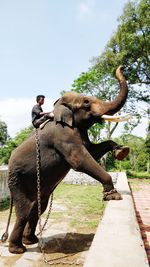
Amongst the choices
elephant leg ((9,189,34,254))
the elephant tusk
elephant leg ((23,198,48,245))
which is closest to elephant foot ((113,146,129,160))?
the elephant tusk

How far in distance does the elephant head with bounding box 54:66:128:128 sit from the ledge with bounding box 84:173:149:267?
135 cm

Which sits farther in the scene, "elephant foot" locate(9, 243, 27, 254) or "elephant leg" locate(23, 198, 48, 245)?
"elephant leg" locate(23, 198, 48, 245)

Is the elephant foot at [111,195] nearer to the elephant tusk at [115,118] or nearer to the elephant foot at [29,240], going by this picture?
the elephant tusk at [115,118]

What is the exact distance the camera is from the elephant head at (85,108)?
4410 millimetres

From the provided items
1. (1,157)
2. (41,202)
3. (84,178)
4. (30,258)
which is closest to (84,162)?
(41,202)

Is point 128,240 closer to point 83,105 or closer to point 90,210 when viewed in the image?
point 83,105

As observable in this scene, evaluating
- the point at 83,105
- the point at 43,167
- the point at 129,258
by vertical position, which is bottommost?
the point at 129,258

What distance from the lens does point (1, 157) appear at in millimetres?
34188

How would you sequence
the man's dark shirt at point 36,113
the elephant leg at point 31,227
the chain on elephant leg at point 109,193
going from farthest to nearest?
1. the man's dark shirt at point 36,113
2. the elephant leg at point 31,227
3. the chain on elephant leg at point 109,193

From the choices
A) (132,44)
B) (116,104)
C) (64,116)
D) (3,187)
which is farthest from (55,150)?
(132,44)

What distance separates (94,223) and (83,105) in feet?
9.33

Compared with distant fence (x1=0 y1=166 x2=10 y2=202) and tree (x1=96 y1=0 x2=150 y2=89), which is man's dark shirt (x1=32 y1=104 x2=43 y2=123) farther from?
tree (x1=96 y1=0 x2=150 y2=89)

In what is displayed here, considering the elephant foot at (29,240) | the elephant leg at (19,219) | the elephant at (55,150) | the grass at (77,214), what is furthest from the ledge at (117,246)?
the grass at (77,214)

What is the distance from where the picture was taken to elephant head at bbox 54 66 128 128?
441 centimetres
